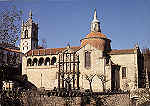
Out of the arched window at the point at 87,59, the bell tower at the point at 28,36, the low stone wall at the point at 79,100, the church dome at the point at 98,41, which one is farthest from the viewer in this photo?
the bell tower at the point at 28,36

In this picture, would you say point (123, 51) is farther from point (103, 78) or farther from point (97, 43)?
point (103, 78)

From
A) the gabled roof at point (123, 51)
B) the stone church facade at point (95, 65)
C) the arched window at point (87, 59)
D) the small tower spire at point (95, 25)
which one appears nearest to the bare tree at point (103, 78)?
the stone church facade at point (95, 65)

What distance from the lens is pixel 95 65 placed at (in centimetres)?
5897

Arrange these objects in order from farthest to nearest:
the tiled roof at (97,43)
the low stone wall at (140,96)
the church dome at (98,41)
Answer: the church dome at (98,41)
the tiled roof at (97,43)
the low stone wall at (140,96)

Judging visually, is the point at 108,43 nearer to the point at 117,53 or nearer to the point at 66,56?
the point at 117,53

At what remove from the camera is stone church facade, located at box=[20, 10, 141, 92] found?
56688 millimetres

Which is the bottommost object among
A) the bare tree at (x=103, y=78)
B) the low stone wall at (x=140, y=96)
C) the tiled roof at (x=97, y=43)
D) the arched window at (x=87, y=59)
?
the low stone wall at (x=140, y=96)

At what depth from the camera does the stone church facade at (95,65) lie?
56688 millimetres

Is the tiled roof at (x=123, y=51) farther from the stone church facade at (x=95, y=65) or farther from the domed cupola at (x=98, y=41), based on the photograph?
the domed cupola at (x=98, y=41)

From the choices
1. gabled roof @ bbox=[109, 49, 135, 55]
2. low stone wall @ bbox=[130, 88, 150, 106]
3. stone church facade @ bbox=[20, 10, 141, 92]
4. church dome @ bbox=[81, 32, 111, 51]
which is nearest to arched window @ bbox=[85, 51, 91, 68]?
stone church facade @ bbox=[20, 10, 141, 92]

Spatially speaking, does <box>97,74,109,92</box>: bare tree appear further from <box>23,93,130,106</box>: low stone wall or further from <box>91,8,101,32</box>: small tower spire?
<box>91,8,101,32</box>: small tower spire

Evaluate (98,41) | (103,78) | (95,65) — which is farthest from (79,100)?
(98,41)

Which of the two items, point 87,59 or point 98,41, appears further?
point 98,41

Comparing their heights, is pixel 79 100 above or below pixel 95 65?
below
